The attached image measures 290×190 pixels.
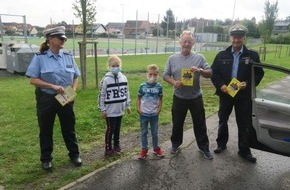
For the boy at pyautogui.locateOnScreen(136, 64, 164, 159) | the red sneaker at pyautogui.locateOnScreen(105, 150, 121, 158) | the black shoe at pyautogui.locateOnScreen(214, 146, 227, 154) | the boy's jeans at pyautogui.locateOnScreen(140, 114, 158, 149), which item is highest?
the boy at pyautogui.locateOnScreen(136, 64, 164, 159)

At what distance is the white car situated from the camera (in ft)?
12.1

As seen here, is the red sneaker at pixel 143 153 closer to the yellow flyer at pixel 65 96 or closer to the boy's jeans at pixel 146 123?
the boy's jeans at pixel 146 123

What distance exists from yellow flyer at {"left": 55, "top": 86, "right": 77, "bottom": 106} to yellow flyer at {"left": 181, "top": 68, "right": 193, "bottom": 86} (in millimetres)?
1507

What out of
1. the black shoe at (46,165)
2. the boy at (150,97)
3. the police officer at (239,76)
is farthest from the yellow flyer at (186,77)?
the black shoe at (46,165)

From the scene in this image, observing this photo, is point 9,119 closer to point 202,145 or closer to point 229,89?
Result: point 202,145

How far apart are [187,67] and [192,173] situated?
1.46m

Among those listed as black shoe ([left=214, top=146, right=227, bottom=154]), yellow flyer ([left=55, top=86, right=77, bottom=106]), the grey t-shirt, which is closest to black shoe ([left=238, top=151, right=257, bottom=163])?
black shoe ([left=214, top=146, right=227, bottom=154])

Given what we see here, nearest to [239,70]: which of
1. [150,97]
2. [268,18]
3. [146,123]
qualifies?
[150,97]

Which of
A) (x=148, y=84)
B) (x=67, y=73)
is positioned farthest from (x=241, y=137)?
(x=67, y=73)

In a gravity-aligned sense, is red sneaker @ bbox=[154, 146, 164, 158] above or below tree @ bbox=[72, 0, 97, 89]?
below

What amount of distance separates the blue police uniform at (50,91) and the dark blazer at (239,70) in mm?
2055

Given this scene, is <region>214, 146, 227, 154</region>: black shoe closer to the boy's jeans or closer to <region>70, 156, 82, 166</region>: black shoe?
the boy's jeans

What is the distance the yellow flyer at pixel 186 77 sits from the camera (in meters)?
4.11

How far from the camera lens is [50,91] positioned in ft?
12.5
